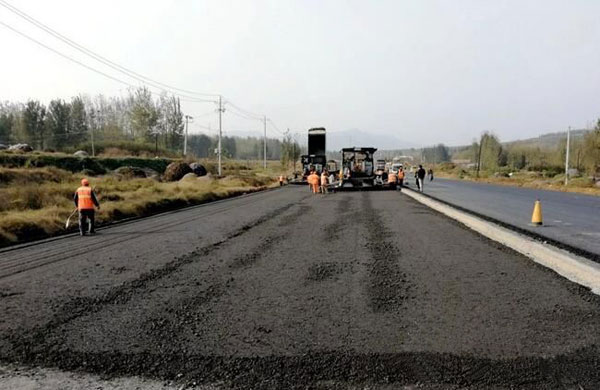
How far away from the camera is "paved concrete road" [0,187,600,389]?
3875 mm

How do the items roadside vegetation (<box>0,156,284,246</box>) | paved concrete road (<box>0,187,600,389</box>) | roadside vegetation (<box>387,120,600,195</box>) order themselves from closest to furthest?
1. paved concrete road (<box>0,187,600,389</box>)
2. roadside vegetation (<box>0,156,284,246</box>)
3. roadside vegetation (<box>387,120,600,195</box>)

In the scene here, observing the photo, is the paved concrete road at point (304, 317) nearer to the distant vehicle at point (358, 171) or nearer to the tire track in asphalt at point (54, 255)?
the tire track in asphalt at point (54, 255)

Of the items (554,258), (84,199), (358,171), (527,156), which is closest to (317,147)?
(358,171)

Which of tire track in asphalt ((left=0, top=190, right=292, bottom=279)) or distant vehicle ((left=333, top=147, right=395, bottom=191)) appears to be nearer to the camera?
tire track in asphalt ((left=0, top=190, right=292, bottom=279))

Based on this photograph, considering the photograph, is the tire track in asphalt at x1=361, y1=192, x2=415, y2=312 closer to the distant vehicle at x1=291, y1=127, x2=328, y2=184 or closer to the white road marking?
the white road marking

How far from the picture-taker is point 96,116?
89312mm

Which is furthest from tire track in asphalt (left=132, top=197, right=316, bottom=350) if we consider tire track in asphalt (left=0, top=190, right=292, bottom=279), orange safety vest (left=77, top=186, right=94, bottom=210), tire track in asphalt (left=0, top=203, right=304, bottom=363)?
orange safety vest (left=77, top=186, right=94, bottom=210)

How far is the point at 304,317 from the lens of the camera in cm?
517

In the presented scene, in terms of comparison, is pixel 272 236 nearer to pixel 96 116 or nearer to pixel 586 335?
pixel 586 335

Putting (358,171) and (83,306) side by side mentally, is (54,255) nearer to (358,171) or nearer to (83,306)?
(83,306)

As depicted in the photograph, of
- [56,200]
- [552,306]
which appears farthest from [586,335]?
[56,200]

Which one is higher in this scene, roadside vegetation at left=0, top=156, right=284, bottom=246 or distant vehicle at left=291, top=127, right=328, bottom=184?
distant vehicle at left=291, top=127, right=328, bottom=184

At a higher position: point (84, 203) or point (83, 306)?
point (84, 203)

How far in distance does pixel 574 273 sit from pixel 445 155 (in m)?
191
